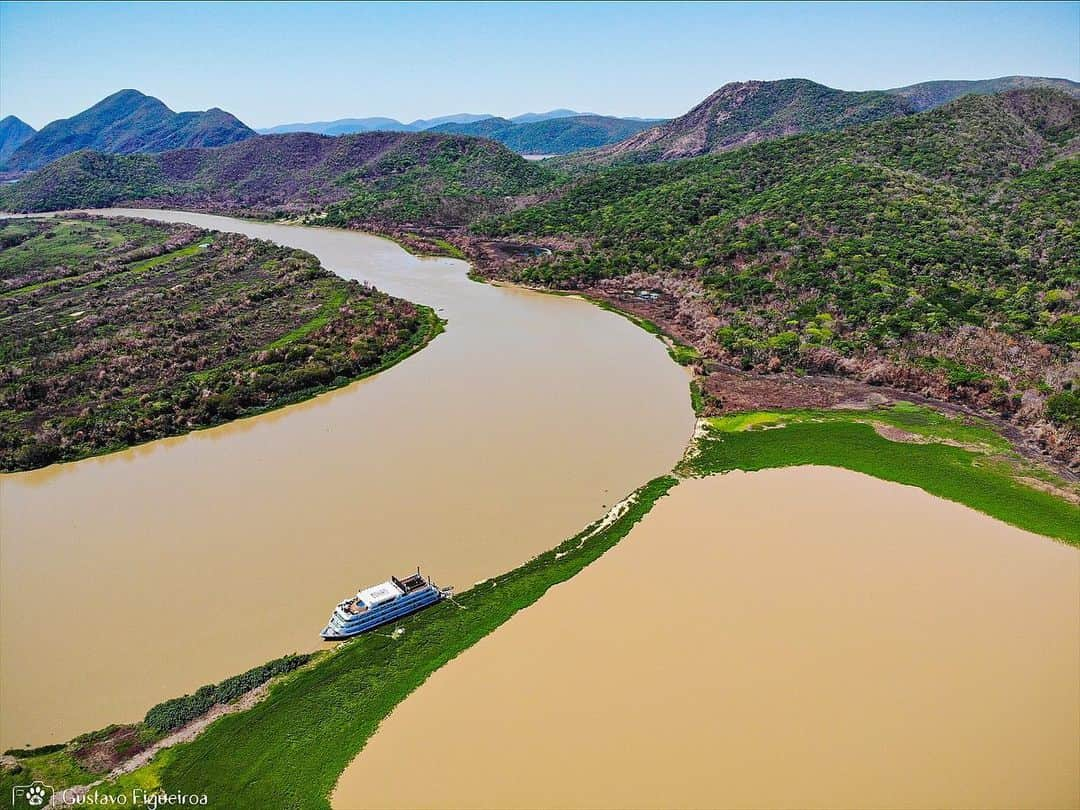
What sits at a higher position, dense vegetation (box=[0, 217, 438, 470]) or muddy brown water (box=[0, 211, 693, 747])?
dense vegetation (box=[0, 217, 438, 470])

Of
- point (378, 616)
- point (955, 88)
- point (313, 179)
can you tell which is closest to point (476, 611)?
point (378, 616)

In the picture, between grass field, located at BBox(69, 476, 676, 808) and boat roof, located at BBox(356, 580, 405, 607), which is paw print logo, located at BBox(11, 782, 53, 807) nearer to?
grass field, located at BBox(69, 476, 676, 808)

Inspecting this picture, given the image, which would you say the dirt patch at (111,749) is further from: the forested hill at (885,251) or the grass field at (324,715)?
the forested hill at (885,251)

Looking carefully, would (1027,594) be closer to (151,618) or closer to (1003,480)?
(1003,480)

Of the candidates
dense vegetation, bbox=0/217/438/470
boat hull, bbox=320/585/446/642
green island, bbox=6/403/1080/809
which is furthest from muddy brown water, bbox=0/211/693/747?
dense vegetation, bbox=0/217/438/470

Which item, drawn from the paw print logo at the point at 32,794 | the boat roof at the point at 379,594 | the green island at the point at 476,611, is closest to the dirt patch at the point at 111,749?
the green island at the point at 476,611

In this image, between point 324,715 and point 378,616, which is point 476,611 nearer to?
point 378,616
